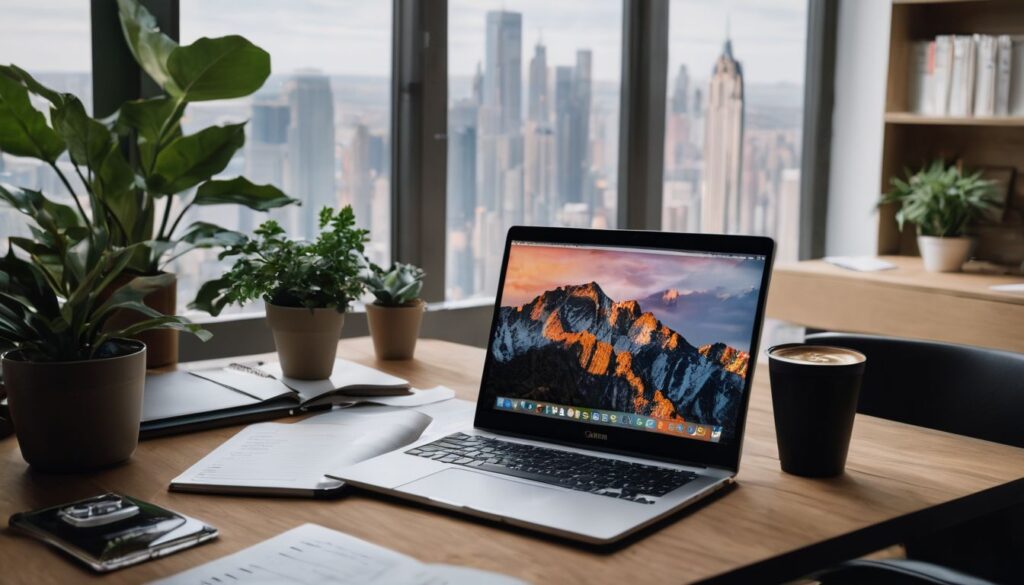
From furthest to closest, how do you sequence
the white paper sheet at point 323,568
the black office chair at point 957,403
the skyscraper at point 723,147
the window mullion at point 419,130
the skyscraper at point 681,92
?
the skyscraper at point 723,147 → the skyscraper at point 681,92 → the window mullion at point 419,130 → the black office chair at point 957,403 → the white paper sheet at point 323,568

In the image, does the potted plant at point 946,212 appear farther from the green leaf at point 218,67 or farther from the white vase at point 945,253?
the green leaf at point 218,67

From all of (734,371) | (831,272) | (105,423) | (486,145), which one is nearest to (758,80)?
(831,272)

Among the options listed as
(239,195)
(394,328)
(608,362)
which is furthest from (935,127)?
(608,362)

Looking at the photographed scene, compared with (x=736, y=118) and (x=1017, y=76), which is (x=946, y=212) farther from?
(x=736, y=118)

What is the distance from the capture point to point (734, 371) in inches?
51.5

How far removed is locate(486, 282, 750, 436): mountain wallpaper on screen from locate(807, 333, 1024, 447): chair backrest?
0.57 m

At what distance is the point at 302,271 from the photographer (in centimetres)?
170

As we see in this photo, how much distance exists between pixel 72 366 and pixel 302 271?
477mm

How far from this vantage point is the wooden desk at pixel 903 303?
2.95 meters

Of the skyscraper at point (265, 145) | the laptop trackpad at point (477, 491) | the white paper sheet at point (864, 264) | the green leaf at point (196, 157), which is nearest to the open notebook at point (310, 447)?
the laptop trackpad at point (477, 491)

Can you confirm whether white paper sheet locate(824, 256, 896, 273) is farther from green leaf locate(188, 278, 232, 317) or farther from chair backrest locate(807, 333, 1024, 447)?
green leaf locate(188, 278, 232, 317)

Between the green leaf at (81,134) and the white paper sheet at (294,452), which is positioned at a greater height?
the green leaf at (81,134)

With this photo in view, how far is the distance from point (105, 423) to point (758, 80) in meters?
2.99

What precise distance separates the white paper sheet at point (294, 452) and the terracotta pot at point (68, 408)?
0.11 metres
